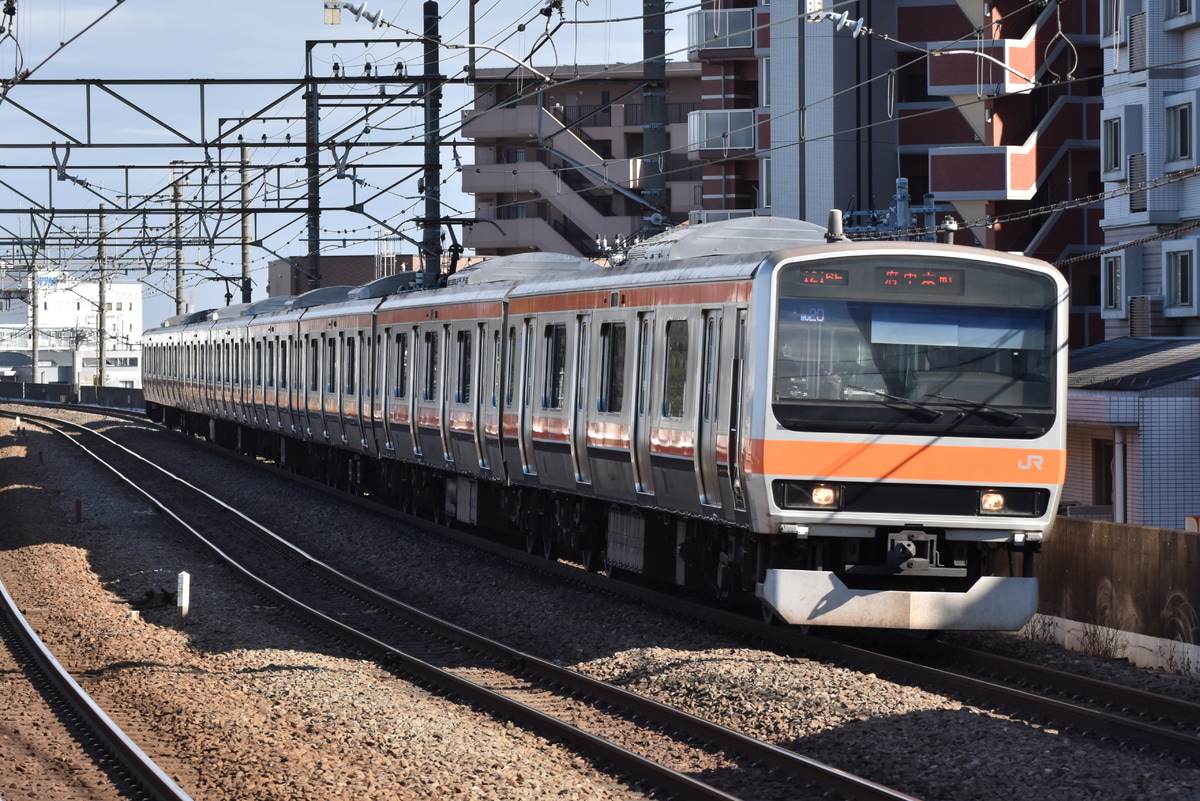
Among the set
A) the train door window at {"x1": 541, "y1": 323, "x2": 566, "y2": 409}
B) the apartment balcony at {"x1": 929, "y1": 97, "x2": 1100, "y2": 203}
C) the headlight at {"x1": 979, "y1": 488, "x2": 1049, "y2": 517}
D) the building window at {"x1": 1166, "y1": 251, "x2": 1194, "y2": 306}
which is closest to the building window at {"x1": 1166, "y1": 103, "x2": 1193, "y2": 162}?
Answer: the building window at {"x1": 1166, "y1": 251, "x2": 1194, "y2": 306}

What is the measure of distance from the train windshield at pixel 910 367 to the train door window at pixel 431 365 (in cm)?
973

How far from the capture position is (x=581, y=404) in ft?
51.1


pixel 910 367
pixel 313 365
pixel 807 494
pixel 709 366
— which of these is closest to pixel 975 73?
pixel 313 365

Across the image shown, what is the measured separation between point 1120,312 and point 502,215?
4180 centimetres

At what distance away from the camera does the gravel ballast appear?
338 inches

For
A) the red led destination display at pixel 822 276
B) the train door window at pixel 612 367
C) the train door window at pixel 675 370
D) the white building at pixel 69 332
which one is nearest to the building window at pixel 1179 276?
the train door window at pixel 612 367

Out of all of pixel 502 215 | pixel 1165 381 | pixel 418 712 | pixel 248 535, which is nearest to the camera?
pixel 418 712

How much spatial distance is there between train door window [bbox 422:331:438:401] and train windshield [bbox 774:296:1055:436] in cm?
973

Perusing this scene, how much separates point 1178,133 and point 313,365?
1440cm

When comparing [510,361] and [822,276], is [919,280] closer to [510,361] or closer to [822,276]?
[822,276]

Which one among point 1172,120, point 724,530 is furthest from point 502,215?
point 724,530

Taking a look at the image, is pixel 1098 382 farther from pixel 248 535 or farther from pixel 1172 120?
pixel 248 535

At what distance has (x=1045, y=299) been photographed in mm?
11898

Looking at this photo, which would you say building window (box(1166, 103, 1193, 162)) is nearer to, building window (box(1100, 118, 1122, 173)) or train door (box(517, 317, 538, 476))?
building window (box(1100, 118, 1122, 173))
